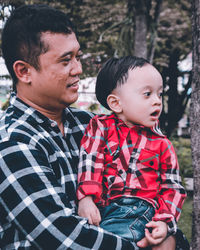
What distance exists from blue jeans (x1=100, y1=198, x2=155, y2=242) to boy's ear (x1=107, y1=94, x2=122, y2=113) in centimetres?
53

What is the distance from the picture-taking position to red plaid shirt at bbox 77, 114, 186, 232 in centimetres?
171

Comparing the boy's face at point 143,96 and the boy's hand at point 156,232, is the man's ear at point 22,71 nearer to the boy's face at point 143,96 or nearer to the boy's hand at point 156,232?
the boy's face at point 143,96

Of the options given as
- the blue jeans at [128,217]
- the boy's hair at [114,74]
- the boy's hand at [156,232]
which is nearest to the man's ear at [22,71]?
the boy's hair at [114,74]

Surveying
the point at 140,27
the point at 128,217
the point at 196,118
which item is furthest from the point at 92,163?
the point at 140,27

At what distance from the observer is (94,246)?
4.83 ft

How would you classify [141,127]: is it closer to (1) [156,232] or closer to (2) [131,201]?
(2) [131,201]

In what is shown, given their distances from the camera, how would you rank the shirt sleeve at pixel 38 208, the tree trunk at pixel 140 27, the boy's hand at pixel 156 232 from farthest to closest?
1. the tree trunk at pixel 140 27
2. the boy's hand at pixel 156 232
3. the shirt sleeve at pixel 38 208

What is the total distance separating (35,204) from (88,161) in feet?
1.39

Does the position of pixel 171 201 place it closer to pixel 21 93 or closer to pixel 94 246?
pixel 94 246

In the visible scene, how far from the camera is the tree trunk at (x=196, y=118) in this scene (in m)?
2.66

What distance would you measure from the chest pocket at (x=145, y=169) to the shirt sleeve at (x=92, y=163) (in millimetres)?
175

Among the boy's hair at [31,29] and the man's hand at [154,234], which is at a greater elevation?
the boy's hair at [31,29]

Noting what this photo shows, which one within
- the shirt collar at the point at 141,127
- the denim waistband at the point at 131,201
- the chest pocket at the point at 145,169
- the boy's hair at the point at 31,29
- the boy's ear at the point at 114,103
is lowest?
the denim waistband at the point at 131,201

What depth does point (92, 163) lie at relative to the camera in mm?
1774
